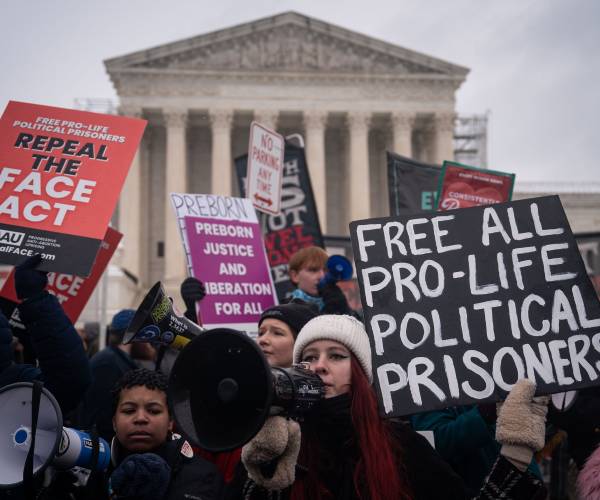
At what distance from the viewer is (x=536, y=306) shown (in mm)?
2812

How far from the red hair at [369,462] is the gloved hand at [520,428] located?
0.44 meters

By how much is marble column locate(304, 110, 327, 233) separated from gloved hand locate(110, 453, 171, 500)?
112 feet

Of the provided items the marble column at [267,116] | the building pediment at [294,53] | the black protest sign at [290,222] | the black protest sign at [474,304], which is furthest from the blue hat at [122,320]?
the building pediment at [294,53]

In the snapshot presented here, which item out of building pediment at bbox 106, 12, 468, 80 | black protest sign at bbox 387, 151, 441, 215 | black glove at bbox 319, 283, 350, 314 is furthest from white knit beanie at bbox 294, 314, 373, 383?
building pediment at bbox 106, 12, 468, 80

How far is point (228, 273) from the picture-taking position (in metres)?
5.86

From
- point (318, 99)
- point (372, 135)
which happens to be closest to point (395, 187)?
point (318, 99)

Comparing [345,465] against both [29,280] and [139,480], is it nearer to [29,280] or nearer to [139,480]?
[139,480]

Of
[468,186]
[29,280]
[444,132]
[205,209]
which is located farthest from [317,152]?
[29,280]

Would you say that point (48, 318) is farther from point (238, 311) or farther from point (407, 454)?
point (238, 311)

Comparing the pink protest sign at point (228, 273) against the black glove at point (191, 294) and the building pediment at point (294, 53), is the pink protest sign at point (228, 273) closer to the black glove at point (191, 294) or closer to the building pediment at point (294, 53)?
the black glove at point (191, 294)

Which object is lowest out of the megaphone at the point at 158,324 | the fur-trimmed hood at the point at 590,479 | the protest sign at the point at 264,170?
the fur-trimmed hood at the point at 590,479

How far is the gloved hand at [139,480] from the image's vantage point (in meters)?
2.64

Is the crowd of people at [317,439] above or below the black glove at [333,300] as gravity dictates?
below

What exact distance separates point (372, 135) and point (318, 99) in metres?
5.38
